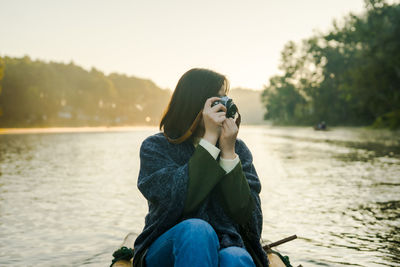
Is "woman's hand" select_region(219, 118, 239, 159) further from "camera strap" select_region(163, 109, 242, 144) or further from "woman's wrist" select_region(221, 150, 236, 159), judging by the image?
"camera strap" select_region(163, 109, 242, 144)

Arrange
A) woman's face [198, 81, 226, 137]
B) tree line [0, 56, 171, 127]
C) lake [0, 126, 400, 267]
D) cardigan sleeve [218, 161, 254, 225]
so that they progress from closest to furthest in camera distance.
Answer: cardigan sleeve [218, 161, 254, 225], woman's face [198, 81, 226, 137], lake [0, 126, 400, 267], tree line [0, 56, 171, 127]

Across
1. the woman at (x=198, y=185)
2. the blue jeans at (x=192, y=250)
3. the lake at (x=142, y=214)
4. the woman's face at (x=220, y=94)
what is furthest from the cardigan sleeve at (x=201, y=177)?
the lake at (x=142, y=214)

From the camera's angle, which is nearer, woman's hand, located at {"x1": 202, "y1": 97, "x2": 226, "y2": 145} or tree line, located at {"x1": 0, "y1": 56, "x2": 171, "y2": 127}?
woman's hand, located at {"x1": 202, "y1": 97, "x2": 226, "y2": 145}

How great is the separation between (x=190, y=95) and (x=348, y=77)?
62.4m

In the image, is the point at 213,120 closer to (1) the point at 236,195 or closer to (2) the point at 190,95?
(2) the point at 190,95

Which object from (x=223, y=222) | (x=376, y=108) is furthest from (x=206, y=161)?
(x=376, y=108)

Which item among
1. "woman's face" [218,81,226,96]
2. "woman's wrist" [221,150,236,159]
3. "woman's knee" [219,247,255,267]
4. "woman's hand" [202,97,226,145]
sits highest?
"woman's face" [218,81,226,96]

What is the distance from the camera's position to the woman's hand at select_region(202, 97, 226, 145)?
2260mm

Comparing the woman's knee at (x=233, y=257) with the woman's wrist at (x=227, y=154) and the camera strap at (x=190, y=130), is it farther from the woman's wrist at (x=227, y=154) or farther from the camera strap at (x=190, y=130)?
the camera strap at (x=190, y=130)

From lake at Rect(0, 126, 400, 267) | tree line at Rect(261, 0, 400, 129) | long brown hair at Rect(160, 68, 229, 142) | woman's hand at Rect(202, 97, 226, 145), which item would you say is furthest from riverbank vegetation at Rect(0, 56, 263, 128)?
woman's hand at Rect(202, 97, 226, 145)

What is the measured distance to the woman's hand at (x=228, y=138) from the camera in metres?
2.28

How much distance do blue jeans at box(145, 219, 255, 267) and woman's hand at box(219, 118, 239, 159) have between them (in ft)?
1.32

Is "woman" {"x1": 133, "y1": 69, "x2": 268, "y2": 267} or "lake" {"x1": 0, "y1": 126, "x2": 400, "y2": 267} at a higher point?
"woman" {"x1": 133, "y1": 69, "x2": 268, "y2": 267}

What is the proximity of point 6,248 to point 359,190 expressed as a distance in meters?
6.48
